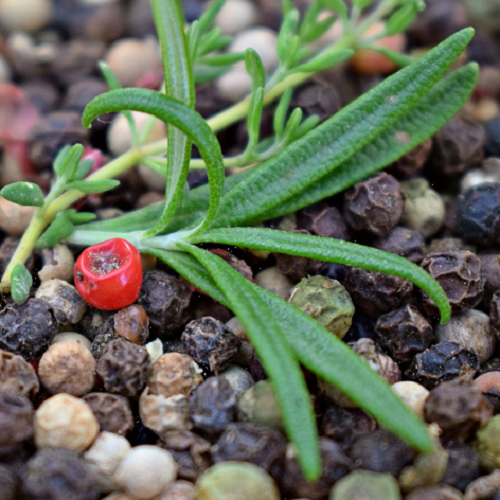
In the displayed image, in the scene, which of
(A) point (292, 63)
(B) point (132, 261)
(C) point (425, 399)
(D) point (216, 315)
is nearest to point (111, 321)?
(B) point (132, 261)

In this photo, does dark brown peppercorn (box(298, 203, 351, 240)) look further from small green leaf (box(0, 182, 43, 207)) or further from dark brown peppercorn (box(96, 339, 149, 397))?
small green leaf (box(0, 182, 43, 207))

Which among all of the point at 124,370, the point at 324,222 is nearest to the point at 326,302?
the point at 324,222

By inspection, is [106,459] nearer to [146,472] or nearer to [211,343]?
[146,472]

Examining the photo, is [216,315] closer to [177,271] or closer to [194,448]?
[177,271]

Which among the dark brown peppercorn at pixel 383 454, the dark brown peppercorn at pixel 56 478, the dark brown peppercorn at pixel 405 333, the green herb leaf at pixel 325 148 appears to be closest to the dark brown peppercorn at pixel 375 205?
the green herb leaf at pixel 325 148

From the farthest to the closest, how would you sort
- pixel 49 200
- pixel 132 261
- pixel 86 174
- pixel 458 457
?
pixel 86 174, pixel 49 200, pixel 132 261, pixel 458 457
